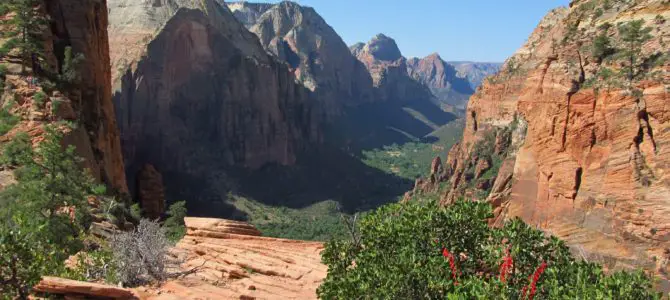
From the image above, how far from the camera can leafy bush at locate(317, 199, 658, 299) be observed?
402 inches

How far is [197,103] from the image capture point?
9938 cm

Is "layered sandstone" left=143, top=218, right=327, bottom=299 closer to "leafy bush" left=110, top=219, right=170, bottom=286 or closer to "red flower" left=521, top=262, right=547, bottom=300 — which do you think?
"leafy bush" left=110, top=219, right=170, bottom=286

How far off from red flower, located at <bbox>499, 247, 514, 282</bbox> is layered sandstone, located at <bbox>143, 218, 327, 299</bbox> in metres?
7.01

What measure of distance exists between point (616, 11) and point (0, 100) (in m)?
40.1

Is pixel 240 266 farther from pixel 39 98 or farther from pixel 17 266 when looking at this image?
pixel 39 98

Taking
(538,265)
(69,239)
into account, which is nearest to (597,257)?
(538,265)

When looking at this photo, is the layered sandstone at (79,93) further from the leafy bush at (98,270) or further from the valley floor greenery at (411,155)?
the valley floor greenery at (411,155)

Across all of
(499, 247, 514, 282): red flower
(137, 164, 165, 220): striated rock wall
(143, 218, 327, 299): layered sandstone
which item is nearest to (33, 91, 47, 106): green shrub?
(143, 218, 327, 299): layered sandstone

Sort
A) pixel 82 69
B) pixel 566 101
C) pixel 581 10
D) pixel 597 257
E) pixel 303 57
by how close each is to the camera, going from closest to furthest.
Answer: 1. pixel 597 257
2. pixel 566 101
3. pixel 82 69
4. pixel 581 10
5. pixel 303 57

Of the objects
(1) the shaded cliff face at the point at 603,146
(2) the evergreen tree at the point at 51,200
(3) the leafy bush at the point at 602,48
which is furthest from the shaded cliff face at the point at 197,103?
(3) the leafy bush at the point at 602,48

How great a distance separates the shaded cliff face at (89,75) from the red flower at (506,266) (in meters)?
28.8

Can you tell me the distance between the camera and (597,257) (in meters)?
26.0

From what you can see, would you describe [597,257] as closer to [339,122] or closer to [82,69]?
[82,69]

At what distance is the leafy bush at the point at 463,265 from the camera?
1020 centimetres
